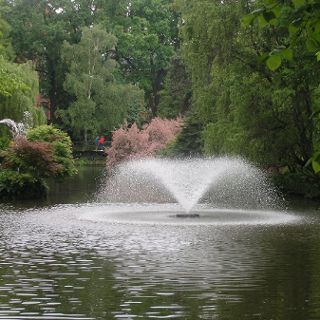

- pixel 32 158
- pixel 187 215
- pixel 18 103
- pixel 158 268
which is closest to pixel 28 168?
pixel 32 158

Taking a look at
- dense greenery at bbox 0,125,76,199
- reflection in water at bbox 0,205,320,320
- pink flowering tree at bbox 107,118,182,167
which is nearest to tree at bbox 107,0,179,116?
pink flowering tree at bbox 107,118,182,167

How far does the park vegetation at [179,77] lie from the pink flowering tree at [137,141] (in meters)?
0.10

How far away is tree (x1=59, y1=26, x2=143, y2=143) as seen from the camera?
63500 mm

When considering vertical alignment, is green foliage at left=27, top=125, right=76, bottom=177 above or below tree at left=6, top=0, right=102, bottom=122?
below

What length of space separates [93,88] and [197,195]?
38.2 metres

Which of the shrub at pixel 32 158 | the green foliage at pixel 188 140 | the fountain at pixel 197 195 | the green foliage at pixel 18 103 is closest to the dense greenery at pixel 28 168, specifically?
the shrub at pixel 32 158

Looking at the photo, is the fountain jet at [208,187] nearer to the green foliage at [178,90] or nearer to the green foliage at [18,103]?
the green foliage at [18,103]

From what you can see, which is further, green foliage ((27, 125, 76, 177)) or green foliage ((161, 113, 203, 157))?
green foliage ((161, 113, 203, 157))

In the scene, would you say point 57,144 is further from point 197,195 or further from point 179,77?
point 179,77

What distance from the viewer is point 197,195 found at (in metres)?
27.4

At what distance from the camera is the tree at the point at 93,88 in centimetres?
6350

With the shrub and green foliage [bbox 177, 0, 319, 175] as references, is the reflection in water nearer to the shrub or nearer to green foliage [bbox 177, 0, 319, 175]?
the shrub

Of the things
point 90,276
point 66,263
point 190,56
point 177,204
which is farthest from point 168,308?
point 190,56

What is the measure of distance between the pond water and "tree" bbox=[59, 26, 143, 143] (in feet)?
138
